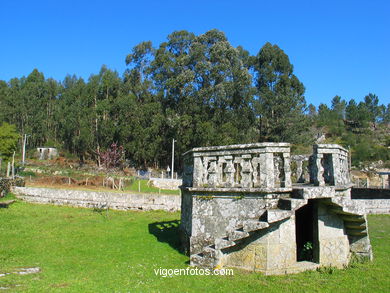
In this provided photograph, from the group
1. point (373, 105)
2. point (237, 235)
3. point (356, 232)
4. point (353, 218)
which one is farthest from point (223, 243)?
point (373, 105)

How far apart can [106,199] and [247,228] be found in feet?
51.7

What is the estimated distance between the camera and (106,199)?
2191cm

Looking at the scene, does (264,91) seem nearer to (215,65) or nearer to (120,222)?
(215,65)

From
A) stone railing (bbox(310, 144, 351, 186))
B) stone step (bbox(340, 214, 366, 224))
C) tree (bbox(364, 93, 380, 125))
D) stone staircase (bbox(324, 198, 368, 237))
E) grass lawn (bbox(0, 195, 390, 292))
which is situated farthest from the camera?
tree (bbox(364, 93, 380, 125))

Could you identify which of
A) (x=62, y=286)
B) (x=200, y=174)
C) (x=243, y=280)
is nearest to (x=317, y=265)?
(x=243, y=280)

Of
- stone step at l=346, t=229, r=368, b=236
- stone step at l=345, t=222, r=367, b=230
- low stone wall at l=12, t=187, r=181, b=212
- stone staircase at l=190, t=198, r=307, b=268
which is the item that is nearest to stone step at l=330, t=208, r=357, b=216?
stone step at l=345, t=222, r=367, b=230

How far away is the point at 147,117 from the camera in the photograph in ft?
162

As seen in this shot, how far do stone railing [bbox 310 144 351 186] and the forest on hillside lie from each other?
3375 cm

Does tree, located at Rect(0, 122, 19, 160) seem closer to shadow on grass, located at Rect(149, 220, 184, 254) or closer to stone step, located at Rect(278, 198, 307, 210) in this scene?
shadow on grass, located at Rect(149, 220, 184, 254)

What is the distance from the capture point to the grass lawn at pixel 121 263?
7.33 m

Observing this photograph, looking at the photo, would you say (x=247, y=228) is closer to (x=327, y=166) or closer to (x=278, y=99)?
(x=327, y=166)

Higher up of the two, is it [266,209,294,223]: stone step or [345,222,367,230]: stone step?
[266,209,294,223]: stone step

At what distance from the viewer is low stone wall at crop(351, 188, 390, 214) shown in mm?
21719

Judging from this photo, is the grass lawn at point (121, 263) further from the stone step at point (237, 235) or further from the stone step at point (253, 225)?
the stone step at point (253, 225)
